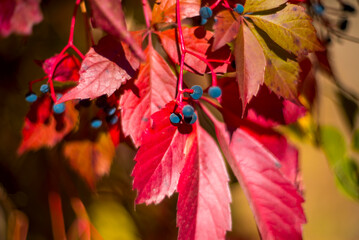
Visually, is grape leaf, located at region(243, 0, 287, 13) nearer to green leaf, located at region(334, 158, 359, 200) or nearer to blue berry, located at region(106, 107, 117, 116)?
blue berry, located at region(106, 107, 117, 116)

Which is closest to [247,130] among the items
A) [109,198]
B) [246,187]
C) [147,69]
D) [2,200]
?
[246,187]

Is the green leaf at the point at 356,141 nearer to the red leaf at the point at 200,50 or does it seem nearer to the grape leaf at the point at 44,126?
the red leaf at the point at 200,50

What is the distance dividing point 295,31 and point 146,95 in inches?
9.5

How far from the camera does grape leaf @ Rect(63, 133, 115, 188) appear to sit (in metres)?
0.56

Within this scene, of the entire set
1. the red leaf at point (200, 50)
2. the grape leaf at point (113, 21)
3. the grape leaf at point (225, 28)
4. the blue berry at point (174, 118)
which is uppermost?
the grape leaf at point (113, 21)

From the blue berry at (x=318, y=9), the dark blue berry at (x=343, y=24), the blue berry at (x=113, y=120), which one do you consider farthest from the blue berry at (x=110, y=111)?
the dark blue berry at (x=343, y=24)

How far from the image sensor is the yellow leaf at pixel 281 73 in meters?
0.41

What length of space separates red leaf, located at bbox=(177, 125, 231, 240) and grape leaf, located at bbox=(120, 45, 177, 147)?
0.08 meters

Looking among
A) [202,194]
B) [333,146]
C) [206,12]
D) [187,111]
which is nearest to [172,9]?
[206,12]

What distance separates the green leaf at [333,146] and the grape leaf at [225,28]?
79 centimetres

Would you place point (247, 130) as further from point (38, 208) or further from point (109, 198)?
point (38, 208)

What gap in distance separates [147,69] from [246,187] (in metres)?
0.26

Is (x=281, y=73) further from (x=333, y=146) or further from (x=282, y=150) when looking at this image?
(x=333, y=146)

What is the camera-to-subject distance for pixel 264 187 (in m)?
0.49
